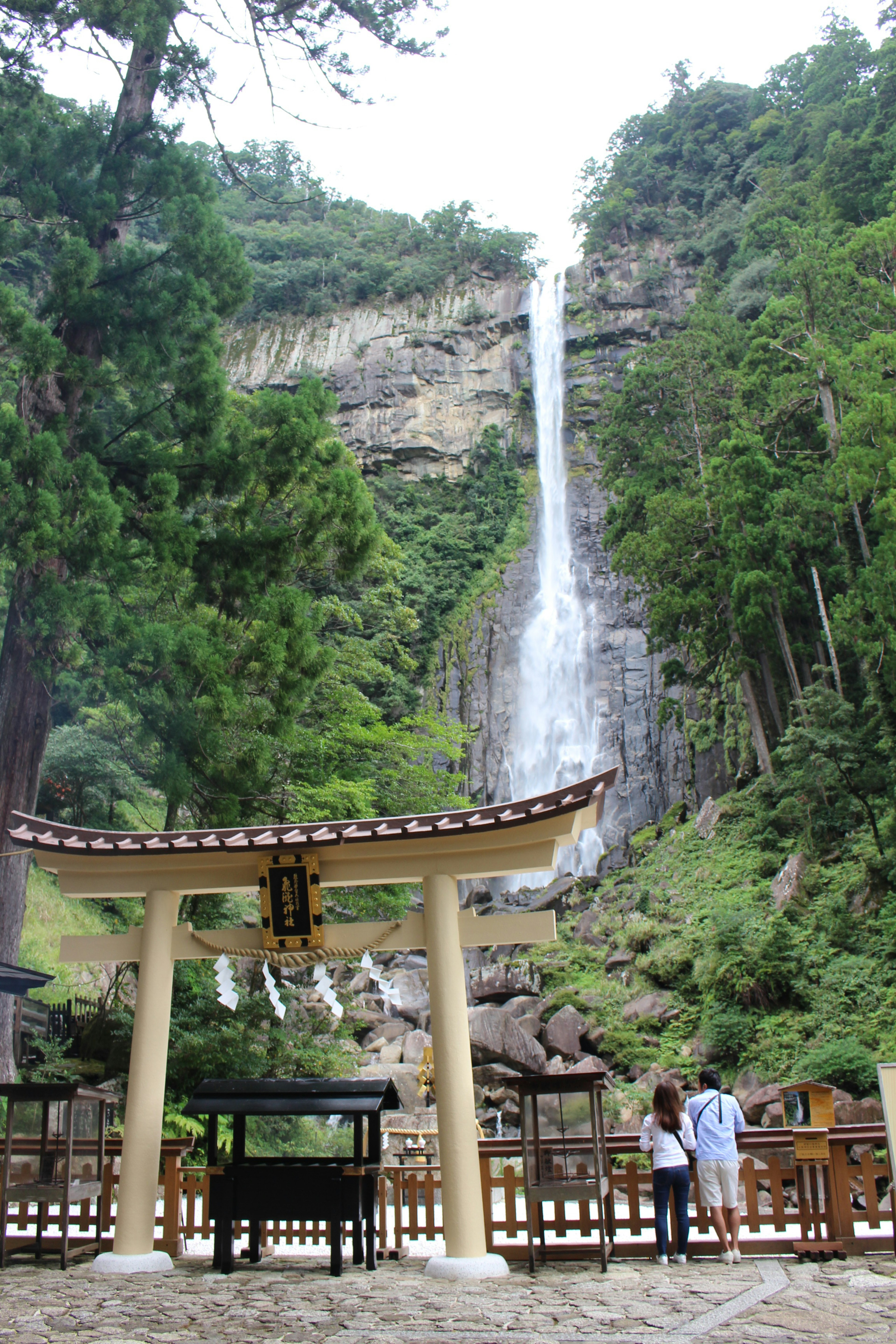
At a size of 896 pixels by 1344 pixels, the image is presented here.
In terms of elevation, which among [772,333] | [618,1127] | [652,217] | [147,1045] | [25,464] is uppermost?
[652,217]

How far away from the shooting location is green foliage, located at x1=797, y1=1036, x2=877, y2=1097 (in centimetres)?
1061

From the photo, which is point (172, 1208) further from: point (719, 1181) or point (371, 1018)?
point (371, 1018)

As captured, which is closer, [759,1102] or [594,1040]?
[759,1102]

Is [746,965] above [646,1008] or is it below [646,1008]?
above

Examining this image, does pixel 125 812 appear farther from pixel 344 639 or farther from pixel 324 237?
pixel 324 237

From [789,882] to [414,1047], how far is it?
20.7 ft

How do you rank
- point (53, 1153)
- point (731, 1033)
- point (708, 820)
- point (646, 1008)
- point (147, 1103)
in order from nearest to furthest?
point (53, 1153)
point (147, 1103)
point (731, 1033)
point (646, 1008)
point (708, 820)

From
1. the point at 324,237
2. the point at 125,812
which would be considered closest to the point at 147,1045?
the point at 125,812

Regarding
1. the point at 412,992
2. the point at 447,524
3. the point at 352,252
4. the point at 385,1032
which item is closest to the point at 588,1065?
the point at 385,1032

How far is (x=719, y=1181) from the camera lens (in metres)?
5.24

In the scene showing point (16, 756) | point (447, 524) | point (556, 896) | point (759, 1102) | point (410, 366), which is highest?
point (410, 366)

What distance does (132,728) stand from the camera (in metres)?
9.72

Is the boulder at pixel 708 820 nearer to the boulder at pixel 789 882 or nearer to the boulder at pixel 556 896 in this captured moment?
the boulder at pixel 556 896

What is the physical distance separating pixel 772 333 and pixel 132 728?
1363cm
